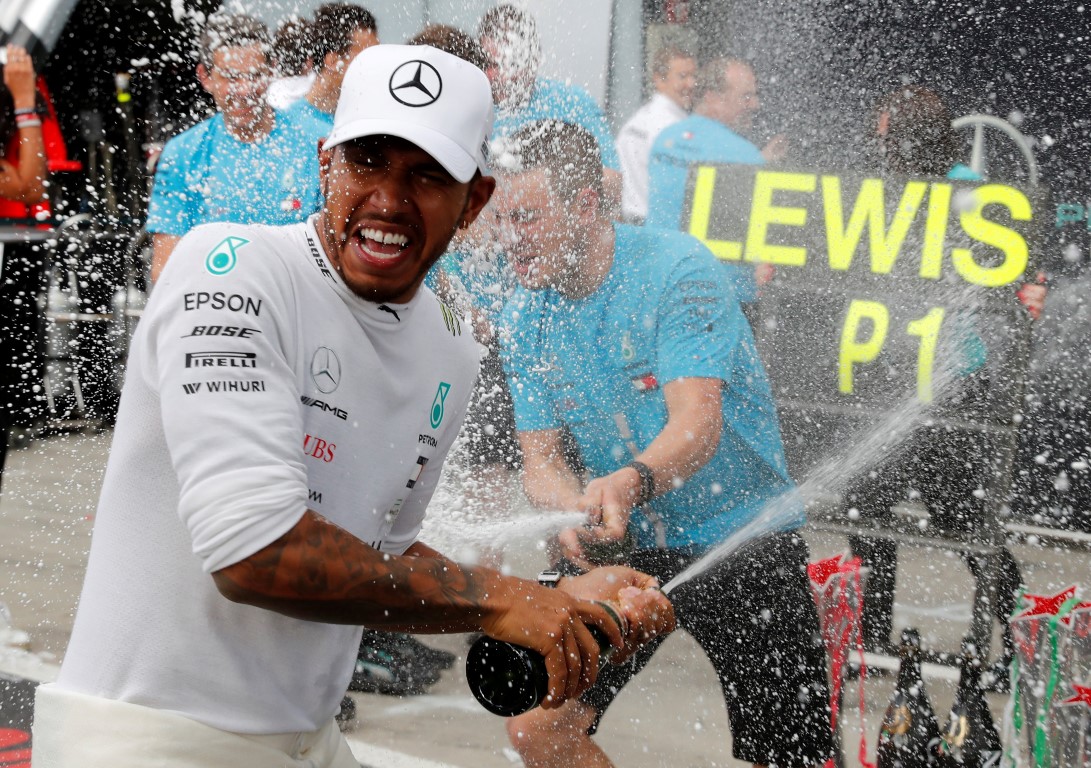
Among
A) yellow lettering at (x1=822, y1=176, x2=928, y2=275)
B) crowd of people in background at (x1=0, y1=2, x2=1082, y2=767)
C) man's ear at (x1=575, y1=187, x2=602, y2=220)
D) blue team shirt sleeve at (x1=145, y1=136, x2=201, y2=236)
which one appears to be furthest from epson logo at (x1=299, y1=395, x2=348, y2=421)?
blue team shirt sleeve at (x1=145, y1=136, x2=201, y2=236)

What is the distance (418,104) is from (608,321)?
176cm

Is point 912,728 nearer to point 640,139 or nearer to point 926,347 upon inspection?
point 926,347

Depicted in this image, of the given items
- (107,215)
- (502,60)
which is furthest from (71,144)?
(502,60)

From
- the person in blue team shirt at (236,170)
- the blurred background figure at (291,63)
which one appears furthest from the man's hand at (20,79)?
the blurred background figure at (291,63)

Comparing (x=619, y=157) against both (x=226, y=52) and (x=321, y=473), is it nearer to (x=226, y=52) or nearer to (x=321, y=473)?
(x=226, y=52)

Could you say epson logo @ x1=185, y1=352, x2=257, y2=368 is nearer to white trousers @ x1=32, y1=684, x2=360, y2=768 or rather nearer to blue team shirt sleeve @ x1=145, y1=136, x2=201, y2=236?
white trousers @ x1=32, y1=684, x2=360, y2=768

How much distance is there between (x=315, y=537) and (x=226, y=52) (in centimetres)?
319

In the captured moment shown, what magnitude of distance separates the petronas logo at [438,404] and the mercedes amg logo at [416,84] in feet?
1.38

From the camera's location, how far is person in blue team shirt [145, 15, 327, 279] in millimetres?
3793

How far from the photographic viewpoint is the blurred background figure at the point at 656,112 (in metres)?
3.96

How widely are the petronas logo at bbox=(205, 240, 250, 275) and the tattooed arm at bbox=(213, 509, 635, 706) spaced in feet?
1.06

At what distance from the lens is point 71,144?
294 inches

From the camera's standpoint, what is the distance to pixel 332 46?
13.6 feet

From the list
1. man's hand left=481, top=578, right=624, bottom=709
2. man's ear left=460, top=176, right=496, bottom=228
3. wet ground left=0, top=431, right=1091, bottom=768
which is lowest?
wet ground left=0, top=431, right=1091, bottom=768
